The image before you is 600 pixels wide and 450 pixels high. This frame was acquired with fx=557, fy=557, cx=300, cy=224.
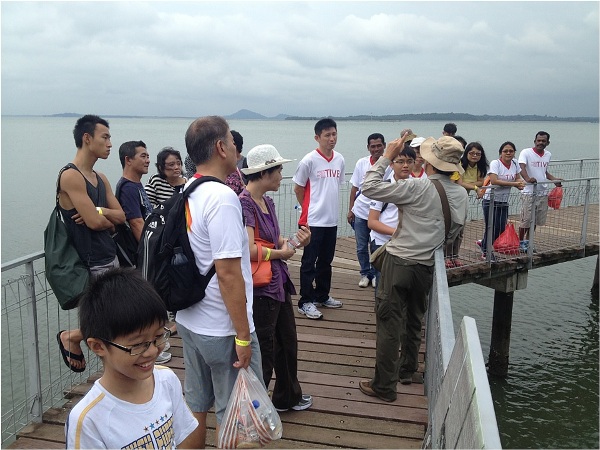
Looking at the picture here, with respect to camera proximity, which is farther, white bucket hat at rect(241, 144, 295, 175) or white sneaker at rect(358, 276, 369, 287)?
white sneaker at rect(358, 276, 369, 287)

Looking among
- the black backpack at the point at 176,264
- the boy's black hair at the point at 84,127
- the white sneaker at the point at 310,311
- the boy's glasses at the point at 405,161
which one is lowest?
the white sneaker at the point at 310,311

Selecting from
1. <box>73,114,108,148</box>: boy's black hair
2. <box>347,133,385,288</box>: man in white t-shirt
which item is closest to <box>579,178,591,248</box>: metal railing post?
<box>347,133,385,288</box>: man in white t-shirt

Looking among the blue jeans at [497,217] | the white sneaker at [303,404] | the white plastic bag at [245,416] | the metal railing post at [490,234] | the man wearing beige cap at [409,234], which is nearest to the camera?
the white plastic bag at [245,416]

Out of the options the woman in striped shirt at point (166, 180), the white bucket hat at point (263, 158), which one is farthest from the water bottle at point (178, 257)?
the woman in striped shirt at point (166, 180)

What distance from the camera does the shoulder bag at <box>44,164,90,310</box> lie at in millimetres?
3555

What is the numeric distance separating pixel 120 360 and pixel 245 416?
1211 millimetres

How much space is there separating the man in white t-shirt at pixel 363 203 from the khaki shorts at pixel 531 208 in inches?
102

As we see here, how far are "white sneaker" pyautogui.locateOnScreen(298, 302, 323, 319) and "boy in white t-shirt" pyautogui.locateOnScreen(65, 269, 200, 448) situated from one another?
402cm

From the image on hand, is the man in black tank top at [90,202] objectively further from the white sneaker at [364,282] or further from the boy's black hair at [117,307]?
the white sneaker at [364,282]

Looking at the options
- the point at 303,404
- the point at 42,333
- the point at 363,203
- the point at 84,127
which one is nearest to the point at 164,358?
the point at 303,404

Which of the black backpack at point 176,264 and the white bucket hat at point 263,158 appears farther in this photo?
the white bucket hat at point 263,158

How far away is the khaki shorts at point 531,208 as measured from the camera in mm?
7828

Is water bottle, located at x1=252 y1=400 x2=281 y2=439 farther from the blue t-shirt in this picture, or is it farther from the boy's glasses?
the boy's glasses

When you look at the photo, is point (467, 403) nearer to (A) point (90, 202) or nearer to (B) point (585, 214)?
(A) point (90, 202)
